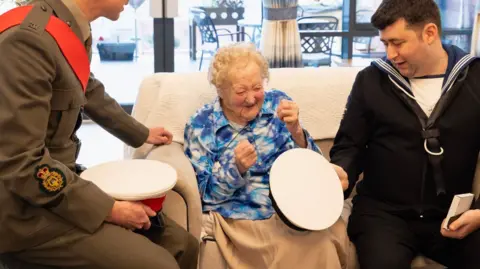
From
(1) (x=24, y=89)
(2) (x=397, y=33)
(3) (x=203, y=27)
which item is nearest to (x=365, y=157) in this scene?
(2) (x=397, y=33)

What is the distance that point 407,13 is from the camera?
207 centimetres

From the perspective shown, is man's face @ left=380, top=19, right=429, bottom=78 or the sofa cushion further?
the sofa cushion

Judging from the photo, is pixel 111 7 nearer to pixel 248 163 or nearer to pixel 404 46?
pixel 248 163

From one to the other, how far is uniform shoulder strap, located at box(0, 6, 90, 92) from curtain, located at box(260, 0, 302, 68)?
337cm

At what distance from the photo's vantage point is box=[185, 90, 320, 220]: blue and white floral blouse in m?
2.13

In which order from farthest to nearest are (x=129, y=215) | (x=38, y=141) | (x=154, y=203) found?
(x=154, y=203), (x=129, y=215), (x=38, y=141)

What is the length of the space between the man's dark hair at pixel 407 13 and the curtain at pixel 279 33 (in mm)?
2885

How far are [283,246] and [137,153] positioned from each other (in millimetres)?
748

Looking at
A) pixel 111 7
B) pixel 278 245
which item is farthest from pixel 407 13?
pixel 111 7

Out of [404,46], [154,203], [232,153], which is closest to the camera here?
[154,203]

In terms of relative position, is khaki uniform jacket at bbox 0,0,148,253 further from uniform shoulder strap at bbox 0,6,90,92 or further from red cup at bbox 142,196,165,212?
red cup at bbox 142,196,165,212

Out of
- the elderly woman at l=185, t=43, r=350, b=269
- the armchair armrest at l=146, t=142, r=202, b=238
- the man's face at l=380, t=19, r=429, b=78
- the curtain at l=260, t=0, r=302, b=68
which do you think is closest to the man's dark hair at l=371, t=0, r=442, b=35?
the man's face at l=380, t=19, r=429, b=78

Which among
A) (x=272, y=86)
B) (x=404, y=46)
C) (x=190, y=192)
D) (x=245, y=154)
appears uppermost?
(x=404, y=46)

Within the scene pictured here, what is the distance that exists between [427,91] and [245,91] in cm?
64
